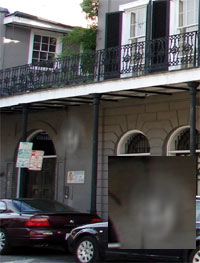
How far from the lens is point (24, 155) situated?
47.6ft

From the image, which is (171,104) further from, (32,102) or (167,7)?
(32,102)

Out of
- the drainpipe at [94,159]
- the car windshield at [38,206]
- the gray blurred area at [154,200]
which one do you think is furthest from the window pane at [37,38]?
the gray blurred area at [154,200]

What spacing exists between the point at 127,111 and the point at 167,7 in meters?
3.49

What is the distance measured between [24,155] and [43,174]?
375cm

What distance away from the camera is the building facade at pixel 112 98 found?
12.9m

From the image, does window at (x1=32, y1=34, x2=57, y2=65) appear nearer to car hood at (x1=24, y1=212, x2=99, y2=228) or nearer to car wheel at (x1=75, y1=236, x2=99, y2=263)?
car hood at (x1=24, y1=212, x2=99, y2=228)

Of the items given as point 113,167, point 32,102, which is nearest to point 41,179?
point 32,102

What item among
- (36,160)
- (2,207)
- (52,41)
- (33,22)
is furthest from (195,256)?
(52,41)

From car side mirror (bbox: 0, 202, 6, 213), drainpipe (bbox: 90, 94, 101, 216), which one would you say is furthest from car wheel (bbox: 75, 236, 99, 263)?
drainpipe (bbox: 90, 94, 101, 216)

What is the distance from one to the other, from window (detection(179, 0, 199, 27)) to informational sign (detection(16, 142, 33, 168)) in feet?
19.1

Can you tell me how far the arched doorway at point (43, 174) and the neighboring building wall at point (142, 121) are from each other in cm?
264

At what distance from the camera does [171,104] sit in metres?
14.2

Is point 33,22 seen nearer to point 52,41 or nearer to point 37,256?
point 52,41

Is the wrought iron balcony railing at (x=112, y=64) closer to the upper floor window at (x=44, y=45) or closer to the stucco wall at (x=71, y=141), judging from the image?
the stucco wall at (x=71, y=141)
